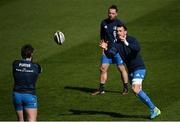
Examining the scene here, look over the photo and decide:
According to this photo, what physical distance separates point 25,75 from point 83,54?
954cm

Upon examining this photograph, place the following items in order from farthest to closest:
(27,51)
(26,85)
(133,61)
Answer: (133,61) → (26,85) → (27,51)

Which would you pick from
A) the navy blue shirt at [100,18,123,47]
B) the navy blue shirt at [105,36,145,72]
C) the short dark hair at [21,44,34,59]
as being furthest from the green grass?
the short dark hair at [21,44,34,59]

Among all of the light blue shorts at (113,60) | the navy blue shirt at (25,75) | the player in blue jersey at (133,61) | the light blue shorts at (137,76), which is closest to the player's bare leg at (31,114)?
the navy blue shirt at (25,75)

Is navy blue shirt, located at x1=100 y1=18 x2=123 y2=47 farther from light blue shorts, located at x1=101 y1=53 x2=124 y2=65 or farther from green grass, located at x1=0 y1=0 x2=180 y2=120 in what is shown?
green grass, located at x1=0 y1=0 x2=180 y2=120

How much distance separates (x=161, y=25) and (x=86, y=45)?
398 centimetres

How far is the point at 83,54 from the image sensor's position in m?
25.1

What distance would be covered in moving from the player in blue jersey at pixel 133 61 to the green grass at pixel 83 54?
0.46m

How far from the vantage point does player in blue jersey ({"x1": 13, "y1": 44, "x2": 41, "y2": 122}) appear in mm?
15656

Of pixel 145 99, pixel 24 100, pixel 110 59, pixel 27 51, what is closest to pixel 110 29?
pixel 110 59

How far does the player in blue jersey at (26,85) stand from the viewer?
15.7 metres

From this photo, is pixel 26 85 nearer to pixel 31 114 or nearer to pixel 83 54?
pixel 31 114

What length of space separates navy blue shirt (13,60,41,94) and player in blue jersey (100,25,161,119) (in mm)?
2559

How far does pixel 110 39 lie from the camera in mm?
20609

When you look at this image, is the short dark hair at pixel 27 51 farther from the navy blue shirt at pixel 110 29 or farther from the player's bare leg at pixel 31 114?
the navy blue shirt at pixel 110 29
